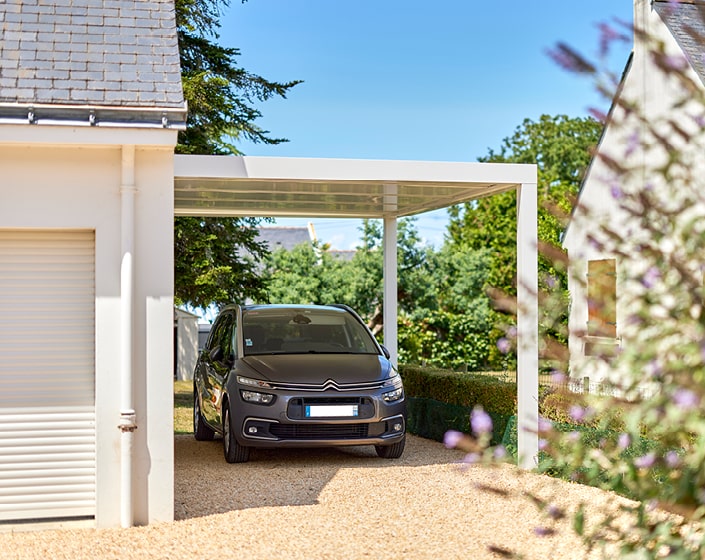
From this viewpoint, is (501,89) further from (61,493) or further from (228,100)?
(61,493)

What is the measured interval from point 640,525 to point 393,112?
64763mm

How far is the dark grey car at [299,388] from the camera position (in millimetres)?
11031

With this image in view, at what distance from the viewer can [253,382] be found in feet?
36.7

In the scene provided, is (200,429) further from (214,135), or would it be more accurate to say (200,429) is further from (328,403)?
(214,135)

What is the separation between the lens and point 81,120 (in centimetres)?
762

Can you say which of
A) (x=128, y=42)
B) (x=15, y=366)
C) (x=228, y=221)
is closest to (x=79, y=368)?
(x=15, y=366)

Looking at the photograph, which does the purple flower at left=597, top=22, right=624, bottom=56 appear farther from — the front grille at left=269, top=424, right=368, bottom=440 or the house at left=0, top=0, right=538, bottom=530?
the front grille at left=269, top=424, right=368, bottom=440

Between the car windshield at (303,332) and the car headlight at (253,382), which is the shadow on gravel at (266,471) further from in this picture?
the car windshield at (303,332)

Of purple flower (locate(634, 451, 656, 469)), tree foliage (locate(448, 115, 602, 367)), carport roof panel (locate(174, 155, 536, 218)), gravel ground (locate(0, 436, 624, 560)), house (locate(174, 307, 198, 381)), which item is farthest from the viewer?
house (locate(174, 307, 198, 381))

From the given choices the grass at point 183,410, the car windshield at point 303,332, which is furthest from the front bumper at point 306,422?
the grass at point 183,410

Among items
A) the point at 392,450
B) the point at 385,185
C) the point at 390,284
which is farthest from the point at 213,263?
the point at 385,185

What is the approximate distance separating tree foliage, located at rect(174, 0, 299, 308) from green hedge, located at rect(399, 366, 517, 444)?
590 cm

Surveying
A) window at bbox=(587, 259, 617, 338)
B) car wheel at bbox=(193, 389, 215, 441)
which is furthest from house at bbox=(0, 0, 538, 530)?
car wheel at bbox=(193, 389, 215, 441)

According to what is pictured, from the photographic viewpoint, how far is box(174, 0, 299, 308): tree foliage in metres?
19.8
